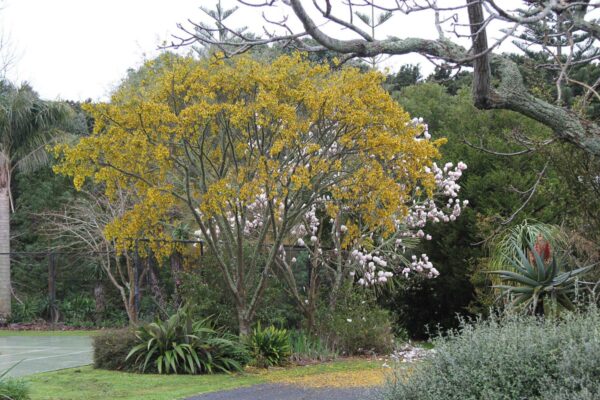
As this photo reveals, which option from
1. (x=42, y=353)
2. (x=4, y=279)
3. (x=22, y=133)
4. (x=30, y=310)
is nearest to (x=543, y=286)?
(x=42, y=353)

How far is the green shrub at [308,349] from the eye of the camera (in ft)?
41.9

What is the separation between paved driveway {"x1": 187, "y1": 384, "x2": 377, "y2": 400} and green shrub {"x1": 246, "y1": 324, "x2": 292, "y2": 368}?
2028 mm

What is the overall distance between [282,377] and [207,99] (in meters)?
4.36

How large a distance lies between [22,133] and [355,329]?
40.0 ft

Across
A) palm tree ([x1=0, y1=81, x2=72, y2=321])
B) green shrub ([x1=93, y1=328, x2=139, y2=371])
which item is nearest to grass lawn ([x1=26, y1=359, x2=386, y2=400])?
green shrub ([x1=93, y1=328, x2=139, y2=371])

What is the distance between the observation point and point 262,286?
40.1 ft

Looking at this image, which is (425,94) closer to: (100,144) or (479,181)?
(479,181)

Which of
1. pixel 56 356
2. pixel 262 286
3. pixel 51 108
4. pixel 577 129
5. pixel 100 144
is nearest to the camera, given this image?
pixel 577 129

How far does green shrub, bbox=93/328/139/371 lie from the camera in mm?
11203

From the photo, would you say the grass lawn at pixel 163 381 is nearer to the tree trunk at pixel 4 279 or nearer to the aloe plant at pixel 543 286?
the aloe plant at pixel 543 286

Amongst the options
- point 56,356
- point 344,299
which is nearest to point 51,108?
point 56,356

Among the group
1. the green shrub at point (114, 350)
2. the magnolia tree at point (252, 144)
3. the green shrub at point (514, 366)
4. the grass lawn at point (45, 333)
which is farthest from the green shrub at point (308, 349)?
the green shrub at point (514, 366)

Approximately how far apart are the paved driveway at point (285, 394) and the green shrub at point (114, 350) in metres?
2.56

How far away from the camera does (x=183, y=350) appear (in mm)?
10992
